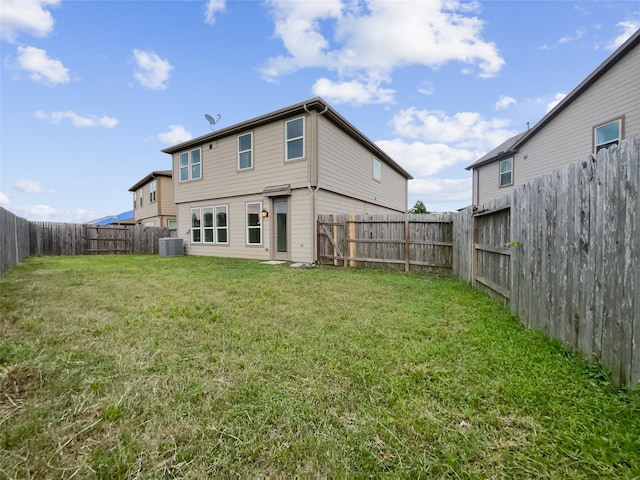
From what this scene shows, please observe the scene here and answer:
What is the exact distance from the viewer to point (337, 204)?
37.4 ft

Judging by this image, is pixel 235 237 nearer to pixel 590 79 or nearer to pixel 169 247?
pixel 169 247

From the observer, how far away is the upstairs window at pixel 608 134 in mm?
8523

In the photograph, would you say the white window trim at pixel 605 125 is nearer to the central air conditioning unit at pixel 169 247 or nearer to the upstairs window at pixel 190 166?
the upstairs window at pixel 190 166

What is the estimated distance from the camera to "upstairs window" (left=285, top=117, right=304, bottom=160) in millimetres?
Answer: 10062

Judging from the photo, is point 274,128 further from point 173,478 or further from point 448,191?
point 448,191

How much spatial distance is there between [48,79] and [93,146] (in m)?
4.31

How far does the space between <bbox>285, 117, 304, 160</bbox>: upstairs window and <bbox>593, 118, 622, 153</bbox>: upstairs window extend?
9444 mm

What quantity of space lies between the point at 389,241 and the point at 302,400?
713 cm

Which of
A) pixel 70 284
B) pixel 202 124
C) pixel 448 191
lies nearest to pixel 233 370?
pixel 70 284

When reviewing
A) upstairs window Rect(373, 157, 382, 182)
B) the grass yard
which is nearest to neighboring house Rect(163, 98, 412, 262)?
upstairs window Rect(373, 157, 382, 182)

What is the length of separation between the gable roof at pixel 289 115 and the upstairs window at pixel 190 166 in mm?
326

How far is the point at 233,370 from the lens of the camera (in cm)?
242

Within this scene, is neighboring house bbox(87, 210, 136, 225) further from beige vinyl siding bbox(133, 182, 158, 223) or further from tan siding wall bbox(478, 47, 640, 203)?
tan siding wall bbox(478, 47, 640, 203)

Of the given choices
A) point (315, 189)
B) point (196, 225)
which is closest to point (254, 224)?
point (315, 189)
